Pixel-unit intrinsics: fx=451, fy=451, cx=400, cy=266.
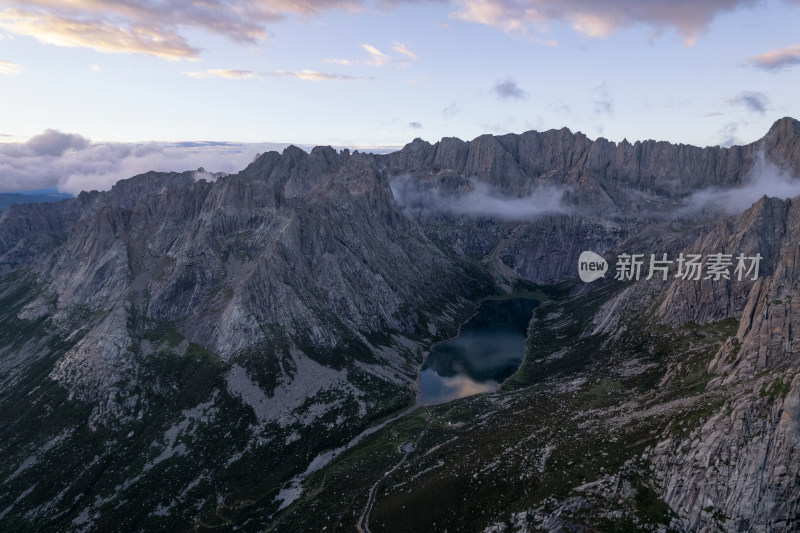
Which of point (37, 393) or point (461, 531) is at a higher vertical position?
point (461, 531)

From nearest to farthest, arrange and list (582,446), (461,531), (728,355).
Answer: (461,531), (582,446), (728,355)

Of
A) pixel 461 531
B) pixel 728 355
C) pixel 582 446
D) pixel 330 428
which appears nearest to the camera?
pixel 461 531

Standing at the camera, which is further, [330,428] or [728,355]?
[330,428]

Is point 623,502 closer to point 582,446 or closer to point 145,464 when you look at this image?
point 582,446

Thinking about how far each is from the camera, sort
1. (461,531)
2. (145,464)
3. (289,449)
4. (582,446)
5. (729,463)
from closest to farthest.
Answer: (729,463)
(461,531)
(582,446)
(145,464)
(289,449)

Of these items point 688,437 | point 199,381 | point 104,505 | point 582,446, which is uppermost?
point 688,437

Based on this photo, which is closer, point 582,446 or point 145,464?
point 582,446

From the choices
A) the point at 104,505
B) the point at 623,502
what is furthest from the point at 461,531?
the point at 104,505

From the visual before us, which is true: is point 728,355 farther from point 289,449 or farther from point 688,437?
point 289,449

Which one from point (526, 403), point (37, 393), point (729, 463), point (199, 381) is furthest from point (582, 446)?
point (37, 393)
